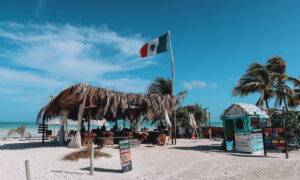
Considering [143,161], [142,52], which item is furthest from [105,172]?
[142,52]

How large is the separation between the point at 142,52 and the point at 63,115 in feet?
23.4

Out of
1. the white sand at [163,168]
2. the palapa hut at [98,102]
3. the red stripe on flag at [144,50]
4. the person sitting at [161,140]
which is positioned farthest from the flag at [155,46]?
the white sand at [163,168]

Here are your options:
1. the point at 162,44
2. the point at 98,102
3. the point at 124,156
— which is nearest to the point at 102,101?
the point at 98,102

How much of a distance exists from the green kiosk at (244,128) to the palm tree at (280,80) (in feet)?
29.6

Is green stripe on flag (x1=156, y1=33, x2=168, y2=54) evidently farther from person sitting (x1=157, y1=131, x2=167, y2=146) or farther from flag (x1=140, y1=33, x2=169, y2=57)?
person sitting (x1=157, y1=131, x2=167, y2=146)

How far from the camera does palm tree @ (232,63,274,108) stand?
1039 inches

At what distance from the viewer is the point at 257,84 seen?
85.5ft

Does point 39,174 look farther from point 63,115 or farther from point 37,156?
point 63,115

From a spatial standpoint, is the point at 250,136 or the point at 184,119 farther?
the point at 184,119

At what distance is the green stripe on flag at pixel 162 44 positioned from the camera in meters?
23.6

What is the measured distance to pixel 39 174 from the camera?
1120 cm

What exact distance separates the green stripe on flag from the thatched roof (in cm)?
347

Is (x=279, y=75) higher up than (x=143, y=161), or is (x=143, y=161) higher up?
(x=279, y=75)

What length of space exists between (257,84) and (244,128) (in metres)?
9.93
